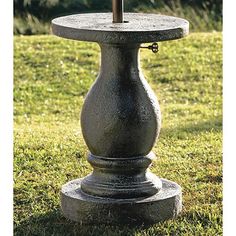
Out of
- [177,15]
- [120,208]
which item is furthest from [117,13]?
[177,15]

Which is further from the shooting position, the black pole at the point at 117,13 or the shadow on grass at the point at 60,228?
the black pole at the point at 117,13

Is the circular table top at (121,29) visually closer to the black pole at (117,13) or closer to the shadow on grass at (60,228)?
the black pole at (117,13)

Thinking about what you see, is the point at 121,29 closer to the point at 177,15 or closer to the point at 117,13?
the point at 117,13

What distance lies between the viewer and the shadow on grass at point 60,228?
17.1ft

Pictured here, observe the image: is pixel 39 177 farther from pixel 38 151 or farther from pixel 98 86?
pixel 98 86

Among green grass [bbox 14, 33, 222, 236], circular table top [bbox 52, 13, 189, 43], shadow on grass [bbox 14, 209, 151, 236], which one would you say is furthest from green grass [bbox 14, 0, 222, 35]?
shadow on grass [bbox 14, 209, 151, 236]

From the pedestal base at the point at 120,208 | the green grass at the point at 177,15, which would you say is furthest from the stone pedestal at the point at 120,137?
the green grass at the point at 177,15

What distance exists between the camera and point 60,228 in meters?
5.32

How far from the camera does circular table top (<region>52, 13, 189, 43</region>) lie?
5.06 metres

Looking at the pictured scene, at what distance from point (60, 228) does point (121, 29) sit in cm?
140

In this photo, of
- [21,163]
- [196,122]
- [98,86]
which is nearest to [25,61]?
[196,122]

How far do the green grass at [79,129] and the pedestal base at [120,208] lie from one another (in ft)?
0.22

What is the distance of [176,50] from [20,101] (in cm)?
247

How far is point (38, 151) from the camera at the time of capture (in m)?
7.00
